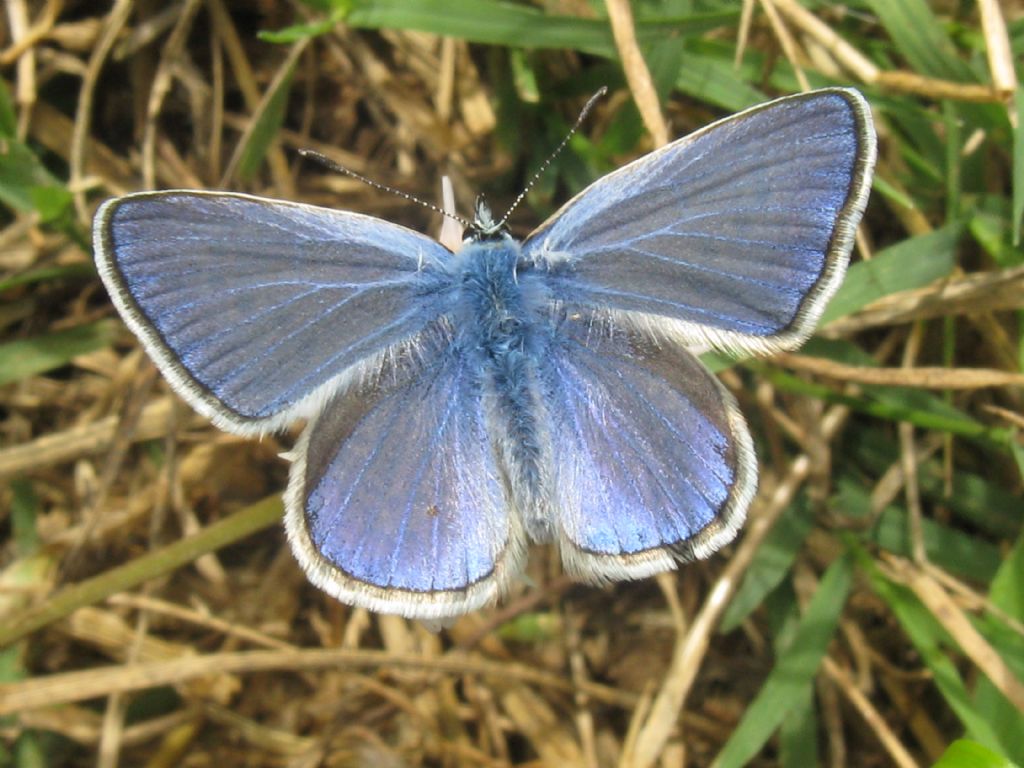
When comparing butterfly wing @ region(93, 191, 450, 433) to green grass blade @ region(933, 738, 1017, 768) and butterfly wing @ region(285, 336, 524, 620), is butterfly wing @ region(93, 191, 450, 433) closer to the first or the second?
butterfly wing @ region(285, 336, 524, 620)

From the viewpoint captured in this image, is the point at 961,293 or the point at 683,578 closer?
the point at 961,293

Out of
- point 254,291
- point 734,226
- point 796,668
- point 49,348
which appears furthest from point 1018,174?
point 49,348

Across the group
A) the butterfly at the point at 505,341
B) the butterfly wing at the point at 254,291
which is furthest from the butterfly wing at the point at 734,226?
the butterfly wing at the point at 254,291

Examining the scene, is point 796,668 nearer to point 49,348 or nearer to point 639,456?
point 639,456

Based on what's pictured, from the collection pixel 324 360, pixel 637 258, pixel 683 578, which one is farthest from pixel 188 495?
pixel 637 258

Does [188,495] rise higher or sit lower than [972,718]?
lower

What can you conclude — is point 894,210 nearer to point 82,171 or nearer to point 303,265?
point 303,265

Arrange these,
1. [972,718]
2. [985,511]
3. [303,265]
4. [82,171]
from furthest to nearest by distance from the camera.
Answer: [82,171]
[985,511]
[972,718]
[303,265]
